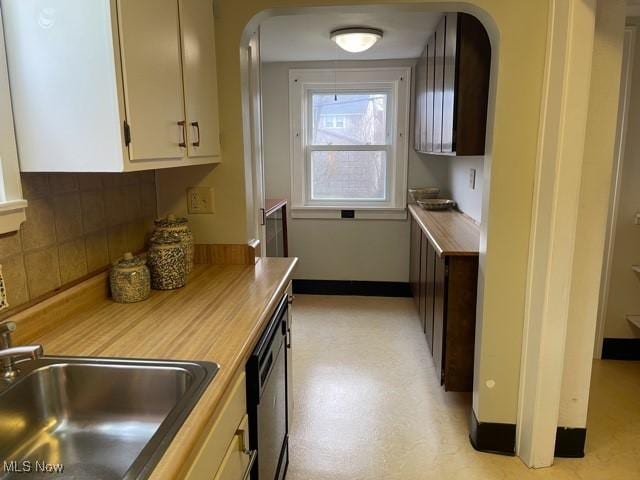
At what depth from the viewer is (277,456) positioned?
1.67 meters

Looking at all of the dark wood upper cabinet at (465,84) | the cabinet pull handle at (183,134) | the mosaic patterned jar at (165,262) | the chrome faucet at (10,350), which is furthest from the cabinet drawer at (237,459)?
the dark wood upper cabinet at (465,84)

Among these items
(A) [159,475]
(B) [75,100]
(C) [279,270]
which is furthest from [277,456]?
(B) [75,100]

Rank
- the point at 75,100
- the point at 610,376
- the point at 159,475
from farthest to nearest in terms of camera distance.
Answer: the point at 610,376 < the point at 75,100 < the point at 159,475

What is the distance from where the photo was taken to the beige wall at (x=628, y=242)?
275cm

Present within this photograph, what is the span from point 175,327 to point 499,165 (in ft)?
4.64

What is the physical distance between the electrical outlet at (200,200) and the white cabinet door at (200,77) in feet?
0.66

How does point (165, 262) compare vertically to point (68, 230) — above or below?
below

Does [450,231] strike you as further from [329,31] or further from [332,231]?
[332,231]

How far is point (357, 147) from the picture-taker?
4215 mm

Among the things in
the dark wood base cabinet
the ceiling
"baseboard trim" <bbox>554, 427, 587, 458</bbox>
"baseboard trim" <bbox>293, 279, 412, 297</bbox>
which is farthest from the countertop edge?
"baseboard trim" <bbox>293, 279, 412, 297</bbox>

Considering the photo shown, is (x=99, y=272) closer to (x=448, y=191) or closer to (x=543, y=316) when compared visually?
(x=543, y=316)

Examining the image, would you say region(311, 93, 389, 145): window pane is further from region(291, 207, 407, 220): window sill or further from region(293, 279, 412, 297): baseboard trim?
region(293, 279, 412, 297): baseboard trim

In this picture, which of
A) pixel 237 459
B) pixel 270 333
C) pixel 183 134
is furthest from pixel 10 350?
pixel 183 134

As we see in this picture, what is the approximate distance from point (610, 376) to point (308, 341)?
1955 mm
